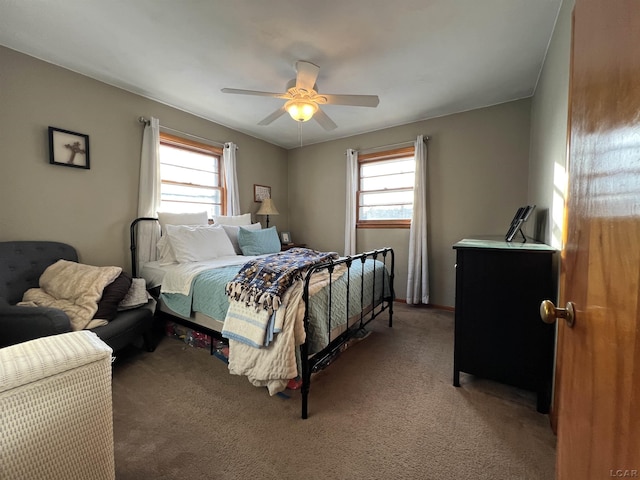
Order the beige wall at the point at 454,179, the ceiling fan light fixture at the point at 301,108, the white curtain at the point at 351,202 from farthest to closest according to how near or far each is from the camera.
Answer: the white curtain at the point at 351,202
the beige wall at the point at 454,179
the ceiling fan light fixture at the point at 301,108

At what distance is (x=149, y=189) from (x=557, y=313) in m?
3.52

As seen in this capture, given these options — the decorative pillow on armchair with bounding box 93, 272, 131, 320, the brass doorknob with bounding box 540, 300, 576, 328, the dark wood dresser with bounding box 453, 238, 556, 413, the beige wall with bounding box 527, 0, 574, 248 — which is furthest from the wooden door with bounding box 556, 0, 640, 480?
the decorative pillow on armchair with bounding box 93, 272, 131, 320

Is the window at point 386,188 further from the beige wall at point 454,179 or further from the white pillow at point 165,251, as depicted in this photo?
the white pillow at point 165,251

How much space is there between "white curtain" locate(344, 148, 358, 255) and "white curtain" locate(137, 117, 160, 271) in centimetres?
258

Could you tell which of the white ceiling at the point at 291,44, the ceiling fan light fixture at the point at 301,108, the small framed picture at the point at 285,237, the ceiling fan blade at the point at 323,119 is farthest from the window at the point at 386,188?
the ceiling fan light fixture at the point at 301,108

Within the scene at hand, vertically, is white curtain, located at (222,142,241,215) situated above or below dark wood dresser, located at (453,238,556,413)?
above

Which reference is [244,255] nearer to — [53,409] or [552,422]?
[53,409]

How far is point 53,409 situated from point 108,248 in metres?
2.59

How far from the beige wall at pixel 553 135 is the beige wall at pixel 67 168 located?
12.1ft

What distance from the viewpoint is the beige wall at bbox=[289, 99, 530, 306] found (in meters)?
3.09

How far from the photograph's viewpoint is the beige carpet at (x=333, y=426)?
49.1 inches

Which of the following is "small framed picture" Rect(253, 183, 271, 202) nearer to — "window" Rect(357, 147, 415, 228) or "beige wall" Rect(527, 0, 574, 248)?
"window" Rect(357, 147, 415, 228)

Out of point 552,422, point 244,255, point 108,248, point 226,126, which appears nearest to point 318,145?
point 226,126

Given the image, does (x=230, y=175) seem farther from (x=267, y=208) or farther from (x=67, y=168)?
(x=67, y=168)
